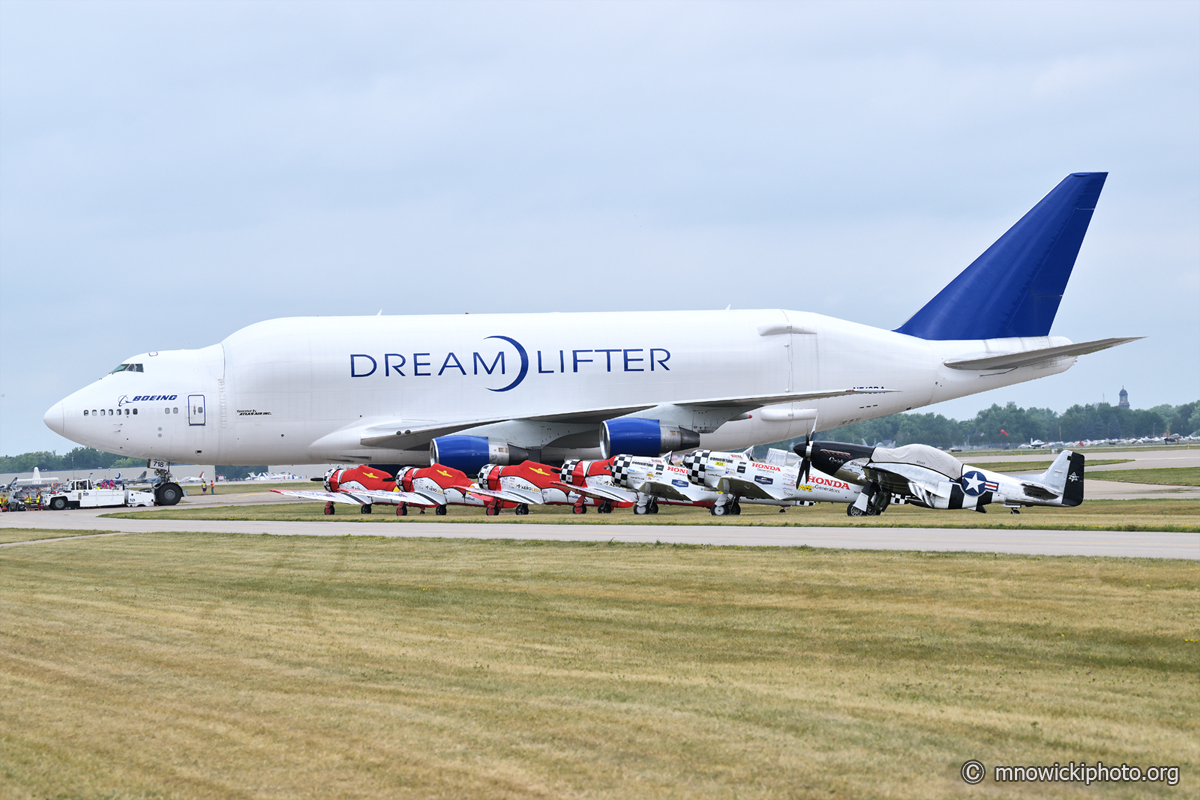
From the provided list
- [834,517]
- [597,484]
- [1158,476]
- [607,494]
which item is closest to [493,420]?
[597,484]

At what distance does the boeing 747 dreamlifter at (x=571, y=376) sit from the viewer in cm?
3866

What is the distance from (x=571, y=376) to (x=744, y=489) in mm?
11697

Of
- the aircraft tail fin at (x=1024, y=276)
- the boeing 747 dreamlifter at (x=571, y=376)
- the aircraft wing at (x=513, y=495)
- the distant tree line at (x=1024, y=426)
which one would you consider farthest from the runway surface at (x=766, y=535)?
the distant tree line at (x=1024, y=426)

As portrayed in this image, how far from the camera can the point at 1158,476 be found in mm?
46344

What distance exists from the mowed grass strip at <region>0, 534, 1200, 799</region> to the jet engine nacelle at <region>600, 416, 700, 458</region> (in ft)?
60.8

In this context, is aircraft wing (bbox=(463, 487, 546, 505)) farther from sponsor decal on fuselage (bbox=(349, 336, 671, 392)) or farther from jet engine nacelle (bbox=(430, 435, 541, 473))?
sponsor decal on fuselage (bbox=(349, 336, 671, 392))

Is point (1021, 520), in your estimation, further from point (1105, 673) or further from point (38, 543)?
point (38, 543)

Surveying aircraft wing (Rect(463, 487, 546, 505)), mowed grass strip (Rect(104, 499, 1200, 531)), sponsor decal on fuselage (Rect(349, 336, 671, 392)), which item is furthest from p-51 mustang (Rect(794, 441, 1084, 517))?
sponsor decal on fuselage (Rect(349, 336, 671, 392))

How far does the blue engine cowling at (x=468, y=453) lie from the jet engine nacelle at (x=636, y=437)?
365 centimetres

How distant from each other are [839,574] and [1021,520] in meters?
10.3

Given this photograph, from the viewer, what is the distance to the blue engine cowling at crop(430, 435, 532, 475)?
36.3m

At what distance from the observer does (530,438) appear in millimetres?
38719

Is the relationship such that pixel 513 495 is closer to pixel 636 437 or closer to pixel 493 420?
pixel 636 437

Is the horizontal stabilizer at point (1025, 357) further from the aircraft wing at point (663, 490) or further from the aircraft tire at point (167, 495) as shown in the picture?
the aircraft tire at point (167, 495)
